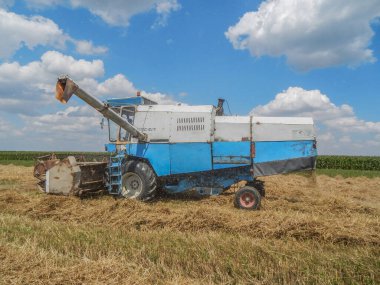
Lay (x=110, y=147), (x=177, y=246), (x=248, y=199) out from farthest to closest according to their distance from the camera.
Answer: (x=110, y=147) → (x=248, y=199) → (x=177, y=246)

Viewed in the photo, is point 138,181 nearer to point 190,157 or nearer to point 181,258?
point 190,157

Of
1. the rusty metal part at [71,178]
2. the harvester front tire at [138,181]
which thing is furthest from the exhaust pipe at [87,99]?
the rusty metal part at [71,178]

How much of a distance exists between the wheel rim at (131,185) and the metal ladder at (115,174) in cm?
15

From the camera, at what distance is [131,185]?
922cm

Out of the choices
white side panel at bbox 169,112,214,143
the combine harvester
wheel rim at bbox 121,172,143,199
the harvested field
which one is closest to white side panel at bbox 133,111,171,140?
the combine harvester

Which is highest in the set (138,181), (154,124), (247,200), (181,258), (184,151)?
(154,124)

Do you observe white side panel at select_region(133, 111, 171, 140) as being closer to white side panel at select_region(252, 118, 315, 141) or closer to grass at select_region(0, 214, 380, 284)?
white side panel at select_region(252, 118, 315, 141)

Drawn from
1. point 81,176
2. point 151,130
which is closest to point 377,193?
point 151,130

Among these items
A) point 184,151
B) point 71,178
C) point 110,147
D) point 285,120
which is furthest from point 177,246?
point 110,147

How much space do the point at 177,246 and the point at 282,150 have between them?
14.0 feet

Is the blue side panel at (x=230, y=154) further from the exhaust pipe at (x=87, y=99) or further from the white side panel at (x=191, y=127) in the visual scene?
the exhaust pipe at (x=87, y=99)

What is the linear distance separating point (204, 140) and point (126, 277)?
5.08m

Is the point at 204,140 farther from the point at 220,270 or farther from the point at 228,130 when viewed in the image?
the point at 220,270

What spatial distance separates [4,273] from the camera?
3910mm
